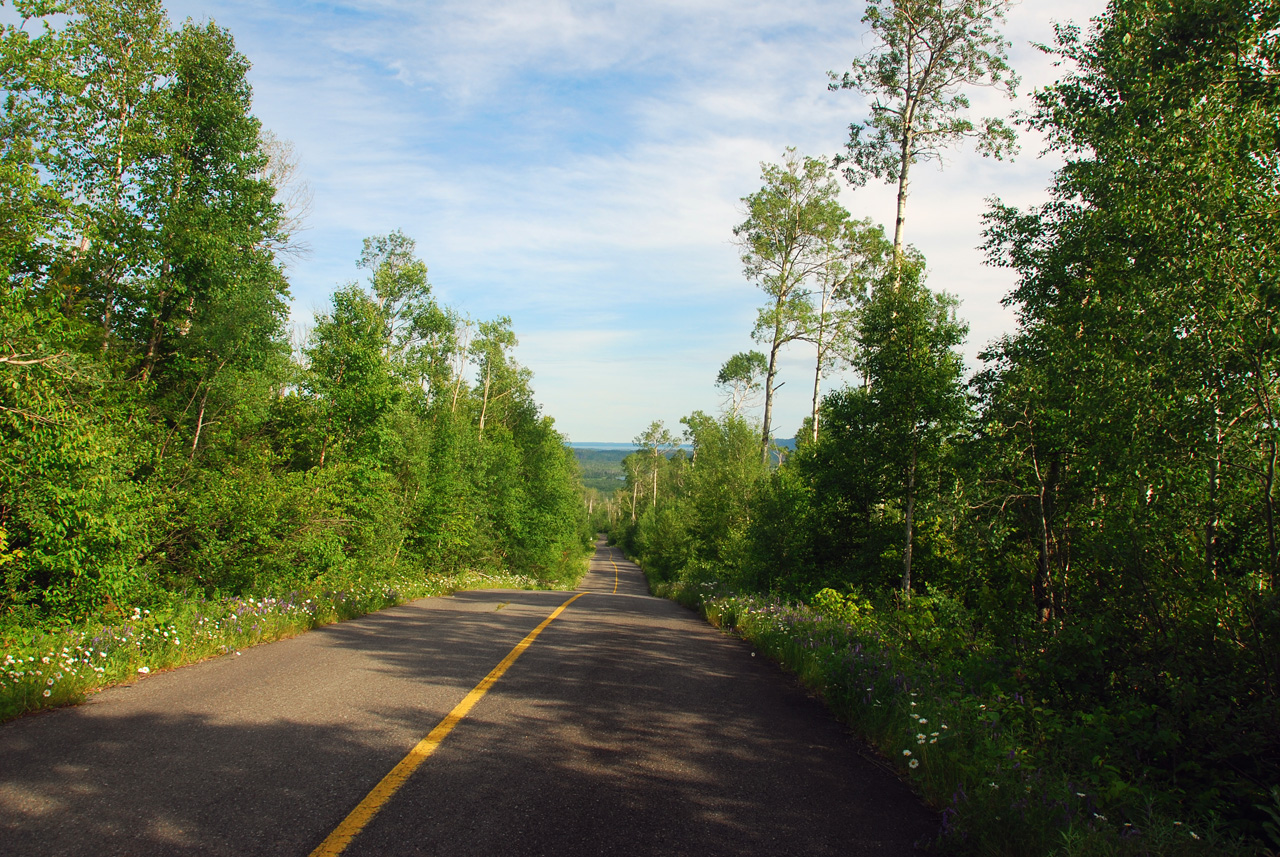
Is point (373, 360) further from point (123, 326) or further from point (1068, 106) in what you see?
point (1068, 106)

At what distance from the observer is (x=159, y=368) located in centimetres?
1287

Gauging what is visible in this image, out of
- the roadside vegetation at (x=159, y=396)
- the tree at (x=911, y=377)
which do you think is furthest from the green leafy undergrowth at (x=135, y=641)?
the tree at (x=911, y=377)

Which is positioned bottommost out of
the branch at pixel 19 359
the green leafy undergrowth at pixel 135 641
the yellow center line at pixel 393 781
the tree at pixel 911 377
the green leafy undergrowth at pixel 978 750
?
the green leafy undergrowth at pixel 135 641

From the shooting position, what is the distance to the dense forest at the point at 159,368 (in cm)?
755

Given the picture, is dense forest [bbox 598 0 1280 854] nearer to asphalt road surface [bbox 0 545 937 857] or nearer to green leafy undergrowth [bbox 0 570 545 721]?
asphalt road surface [bbox 0 545 937 857]

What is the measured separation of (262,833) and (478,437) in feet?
114

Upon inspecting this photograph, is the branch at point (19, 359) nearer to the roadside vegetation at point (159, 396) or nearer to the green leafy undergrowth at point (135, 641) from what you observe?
the roadside vegetation at point (159, 396)

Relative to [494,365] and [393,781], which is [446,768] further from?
[494,365]

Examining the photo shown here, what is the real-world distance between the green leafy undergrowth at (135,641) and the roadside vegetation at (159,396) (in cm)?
3

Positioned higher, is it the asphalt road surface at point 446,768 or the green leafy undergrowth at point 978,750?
the green leafy undergrowth at point 978,750

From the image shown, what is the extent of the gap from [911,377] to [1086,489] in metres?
3.76

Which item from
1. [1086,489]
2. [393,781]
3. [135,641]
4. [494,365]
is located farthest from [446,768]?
[494,365]

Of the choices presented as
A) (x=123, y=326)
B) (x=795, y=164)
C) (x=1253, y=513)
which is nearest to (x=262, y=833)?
(x=1253, y=513)

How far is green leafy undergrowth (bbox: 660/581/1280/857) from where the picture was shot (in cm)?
337
